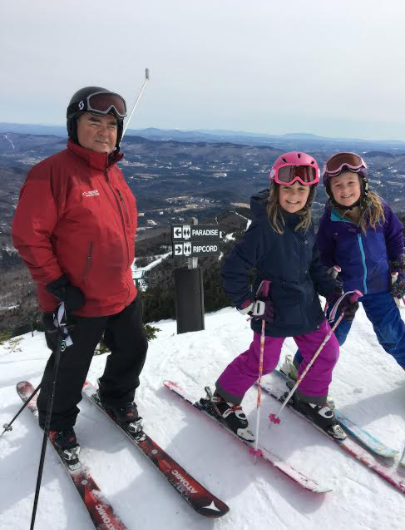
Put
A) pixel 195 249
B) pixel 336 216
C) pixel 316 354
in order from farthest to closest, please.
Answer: pixel 195 249
pixel 336 216
pixel 316 354

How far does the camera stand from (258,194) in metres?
2.65

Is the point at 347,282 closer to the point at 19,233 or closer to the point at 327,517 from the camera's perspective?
the point at 327,517

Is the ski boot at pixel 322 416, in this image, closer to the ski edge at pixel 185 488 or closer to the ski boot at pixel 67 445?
the ski edge at pixel 185 488

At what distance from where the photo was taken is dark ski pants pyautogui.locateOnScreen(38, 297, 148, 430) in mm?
2391

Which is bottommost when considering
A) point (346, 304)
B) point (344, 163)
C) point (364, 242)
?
point (346, 304)

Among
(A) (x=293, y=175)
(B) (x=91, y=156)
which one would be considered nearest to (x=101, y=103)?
(B) (x=91, y=156)

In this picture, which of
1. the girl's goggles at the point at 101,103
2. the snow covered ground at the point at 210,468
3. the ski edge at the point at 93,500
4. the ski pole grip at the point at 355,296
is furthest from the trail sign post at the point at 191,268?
the ski edge at the point at 93,500

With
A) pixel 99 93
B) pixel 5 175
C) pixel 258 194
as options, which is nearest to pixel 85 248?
pixel 99 93

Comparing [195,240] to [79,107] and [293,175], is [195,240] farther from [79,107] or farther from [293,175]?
[79,107]

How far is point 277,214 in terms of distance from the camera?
8.34 ft

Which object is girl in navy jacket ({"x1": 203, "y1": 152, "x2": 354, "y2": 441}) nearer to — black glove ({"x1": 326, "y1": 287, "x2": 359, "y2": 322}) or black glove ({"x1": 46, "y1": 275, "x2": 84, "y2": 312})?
black glove ({"x1": 326, "y1": 287, "x2": 359, "y2": 322})

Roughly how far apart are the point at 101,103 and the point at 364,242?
2.23m

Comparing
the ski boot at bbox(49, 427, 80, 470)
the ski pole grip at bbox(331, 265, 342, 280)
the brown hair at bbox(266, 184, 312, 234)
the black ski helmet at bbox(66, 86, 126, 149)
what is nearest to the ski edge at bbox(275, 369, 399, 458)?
the ski pole grip at bbox(331, 265, 342, 280)

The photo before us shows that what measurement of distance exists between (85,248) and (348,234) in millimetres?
2092
